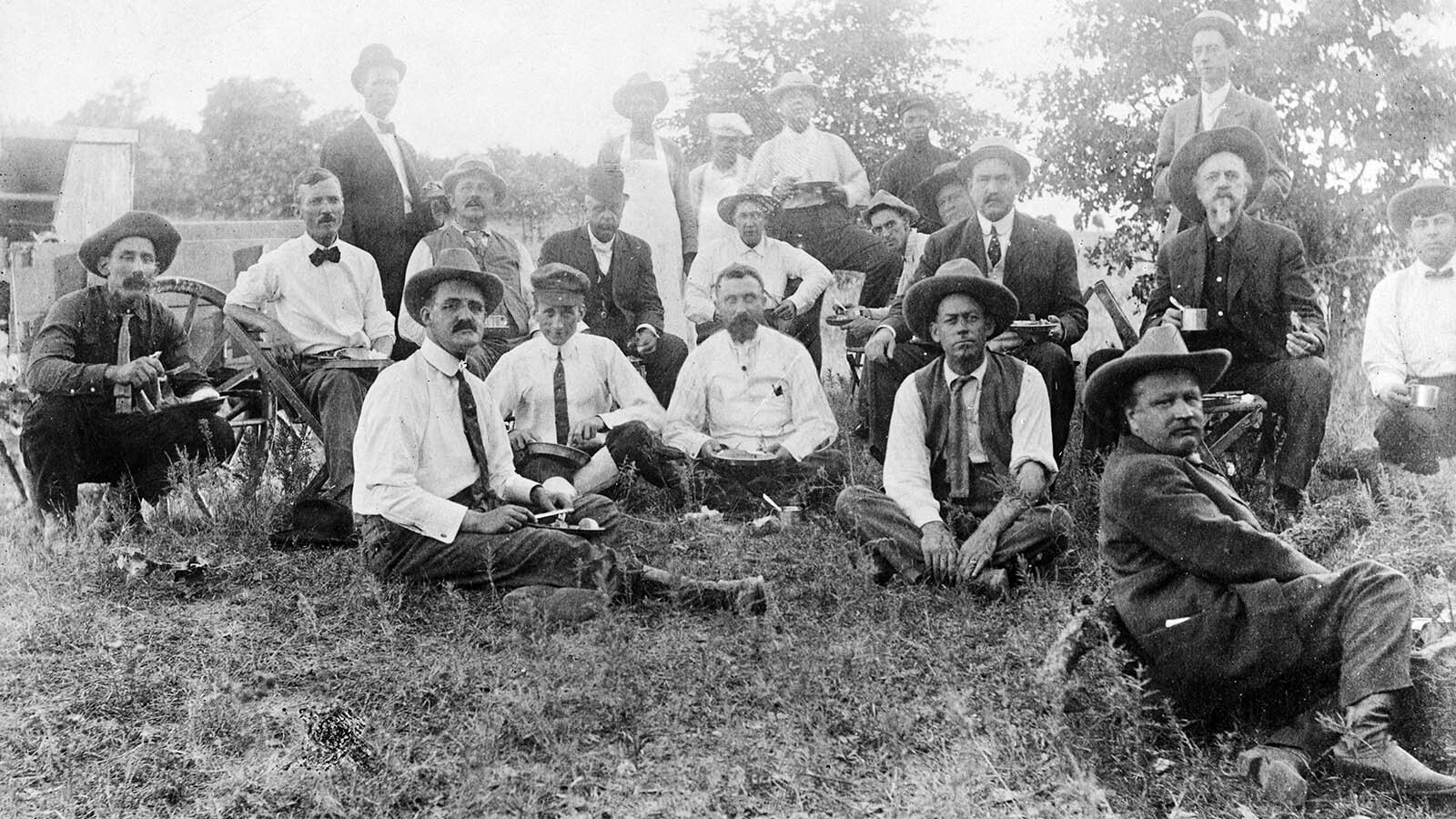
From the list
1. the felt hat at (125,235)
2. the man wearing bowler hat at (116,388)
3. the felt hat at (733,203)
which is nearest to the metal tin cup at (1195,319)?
the felt hat at (733,203)

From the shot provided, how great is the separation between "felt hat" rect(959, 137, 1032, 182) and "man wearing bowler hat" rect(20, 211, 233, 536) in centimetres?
423

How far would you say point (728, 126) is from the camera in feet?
25.6

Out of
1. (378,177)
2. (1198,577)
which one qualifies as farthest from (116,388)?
(1198,577)

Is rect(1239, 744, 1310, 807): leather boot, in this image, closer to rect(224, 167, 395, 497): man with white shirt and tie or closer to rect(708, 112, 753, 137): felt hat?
rect(224, 167, 395, 497): man with white shirt and tie

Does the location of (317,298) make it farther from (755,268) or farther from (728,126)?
(728,126)

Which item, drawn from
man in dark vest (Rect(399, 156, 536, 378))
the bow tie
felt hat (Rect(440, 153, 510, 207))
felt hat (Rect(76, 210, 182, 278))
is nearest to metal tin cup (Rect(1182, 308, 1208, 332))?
man in dark vest (Rect(399, 156, 536, 378))

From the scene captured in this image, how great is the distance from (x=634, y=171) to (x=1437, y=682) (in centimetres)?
612

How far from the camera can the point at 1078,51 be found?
6789 mm

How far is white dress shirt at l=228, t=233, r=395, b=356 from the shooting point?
620 centimetres

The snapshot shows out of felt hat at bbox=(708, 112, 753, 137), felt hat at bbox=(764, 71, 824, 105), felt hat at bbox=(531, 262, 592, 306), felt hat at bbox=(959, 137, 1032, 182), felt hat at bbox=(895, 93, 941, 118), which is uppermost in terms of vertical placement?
felt hat at bbox=(764, 71, 824, 105)

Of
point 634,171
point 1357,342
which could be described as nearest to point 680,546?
point 634,171

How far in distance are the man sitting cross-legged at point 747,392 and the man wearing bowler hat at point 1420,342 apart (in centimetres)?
266

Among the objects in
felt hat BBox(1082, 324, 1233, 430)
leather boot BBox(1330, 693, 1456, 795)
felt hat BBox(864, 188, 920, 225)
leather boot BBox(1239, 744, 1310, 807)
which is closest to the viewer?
leather boot BBox(1330, 693, 1456, 795)

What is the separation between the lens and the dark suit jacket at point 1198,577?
117 inches
